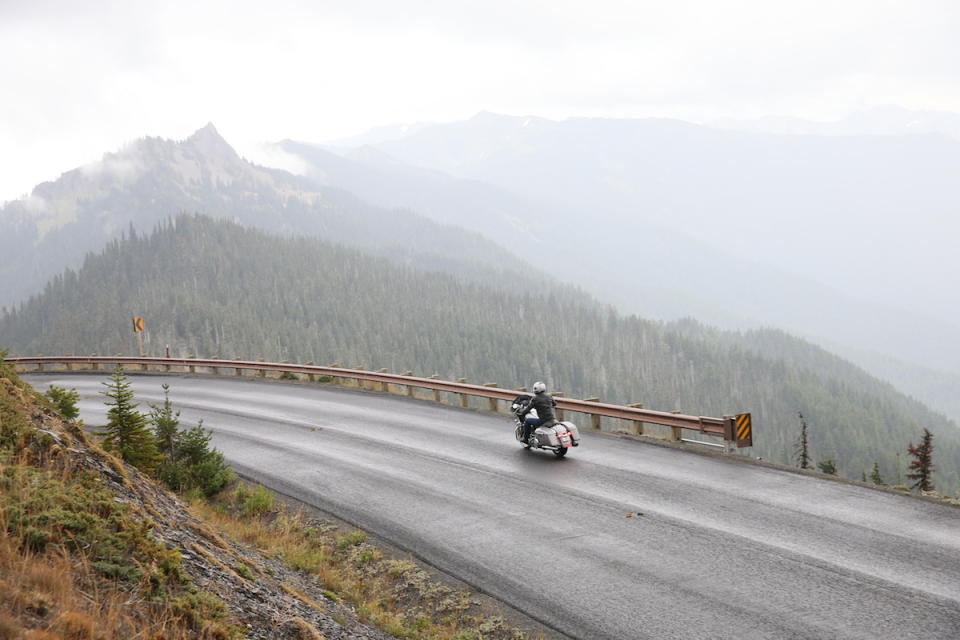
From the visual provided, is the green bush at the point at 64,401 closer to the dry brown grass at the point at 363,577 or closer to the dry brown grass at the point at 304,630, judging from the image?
the dry brown grass at the point at 363,577

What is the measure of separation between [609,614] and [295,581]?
366cm

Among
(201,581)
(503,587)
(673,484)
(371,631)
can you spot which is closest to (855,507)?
(673,484)

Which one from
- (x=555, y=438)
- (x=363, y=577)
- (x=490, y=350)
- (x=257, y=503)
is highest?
(x=555, y=438)

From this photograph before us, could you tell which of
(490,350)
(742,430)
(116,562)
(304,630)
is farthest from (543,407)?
(490,350)

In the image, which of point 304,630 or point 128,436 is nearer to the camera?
point 304,630

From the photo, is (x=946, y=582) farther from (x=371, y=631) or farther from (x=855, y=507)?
(x=371, y=631)

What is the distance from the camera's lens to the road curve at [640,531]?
7348mm

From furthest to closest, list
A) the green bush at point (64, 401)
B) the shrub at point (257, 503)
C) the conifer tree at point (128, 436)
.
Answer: the green bush at point (64, 401) → the shrub at point (257, 503) → the conifer tree at point (128, 436)

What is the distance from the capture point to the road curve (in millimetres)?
7348

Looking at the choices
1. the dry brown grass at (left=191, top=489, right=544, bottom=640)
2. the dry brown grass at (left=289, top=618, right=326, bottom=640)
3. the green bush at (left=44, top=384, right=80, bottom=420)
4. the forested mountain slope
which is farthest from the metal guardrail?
the forested mountain slope

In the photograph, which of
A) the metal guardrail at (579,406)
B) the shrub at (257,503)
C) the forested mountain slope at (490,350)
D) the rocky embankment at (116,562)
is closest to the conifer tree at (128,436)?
the shrub at (257,503)

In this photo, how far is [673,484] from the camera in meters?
12.2

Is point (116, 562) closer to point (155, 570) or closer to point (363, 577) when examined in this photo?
point (155, 570)

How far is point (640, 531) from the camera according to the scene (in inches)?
389
